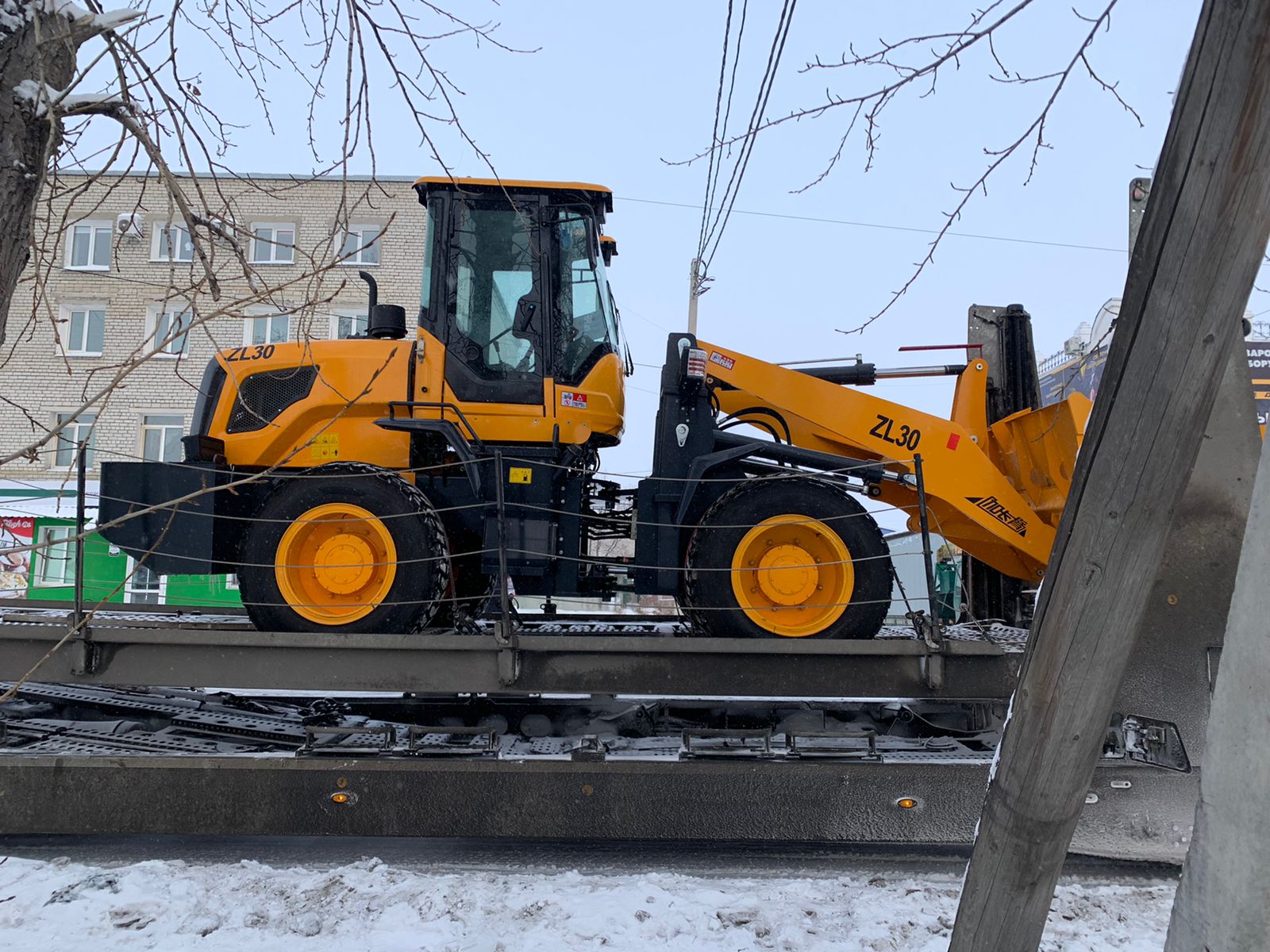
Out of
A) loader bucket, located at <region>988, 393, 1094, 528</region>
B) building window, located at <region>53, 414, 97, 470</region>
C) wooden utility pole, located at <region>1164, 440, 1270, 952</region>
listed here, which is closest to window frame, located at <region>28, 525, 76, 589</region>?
building window, located at <region>53, 414, 97, 470</region>

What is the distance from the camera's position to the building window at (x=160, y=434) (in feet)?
73.8

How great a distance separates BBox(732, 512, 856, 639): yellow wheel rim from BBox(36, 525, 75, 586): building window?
10.0ft

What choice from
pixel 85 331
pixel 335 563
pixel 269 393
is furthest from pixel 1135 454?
pixel 85 331

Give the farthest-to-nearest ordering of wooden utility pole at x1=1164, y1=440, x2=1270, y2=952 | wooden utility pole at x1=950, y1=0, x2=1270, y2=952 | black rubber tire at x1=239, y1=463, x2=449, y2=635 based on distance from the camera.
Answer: black rubber tire at x1=239, y1=463, x2=449, y2=635, wooden utility pole at x1=950, y1=0, x2=1270, y2=952, wooden utility pole at x1=1164, y1=440, x2=1270, y2=952

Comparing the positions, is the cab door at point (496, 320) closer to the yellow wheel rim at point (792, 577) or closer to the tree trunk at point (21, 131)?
the yellow wheel rim at point (792, 577)

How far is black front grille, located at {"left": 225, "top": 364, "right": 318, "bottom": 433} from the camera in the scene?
559 cm

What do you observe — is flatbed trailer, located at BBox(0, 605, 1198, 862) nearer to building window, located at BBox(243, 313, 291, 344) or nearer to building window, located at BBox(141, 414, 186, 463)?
building window, located at BBox(243, 313, 291, 344)

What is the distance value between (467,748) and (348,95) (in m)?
3.22

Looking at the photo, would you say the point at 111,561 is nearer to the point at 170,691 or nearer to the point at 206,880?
the point at 170,691

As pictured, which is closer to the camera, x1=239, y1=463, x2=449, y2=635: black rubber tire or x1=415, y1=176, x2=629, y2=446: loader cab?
x1=239, y1=463, x2=449, y2=635: black rubber tire

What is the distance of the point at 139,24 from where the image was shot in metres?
2.71

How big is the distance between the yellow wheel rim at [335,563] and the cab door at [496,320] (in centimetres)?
89

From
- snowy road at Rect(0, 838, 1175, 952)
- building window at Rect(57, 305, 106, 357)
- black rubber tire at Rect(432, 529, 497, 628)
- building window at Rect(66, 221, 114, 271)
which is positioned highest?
Answer: building window at Rect(66, 221, 114, 271)

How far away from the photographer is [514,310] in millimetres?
5562
